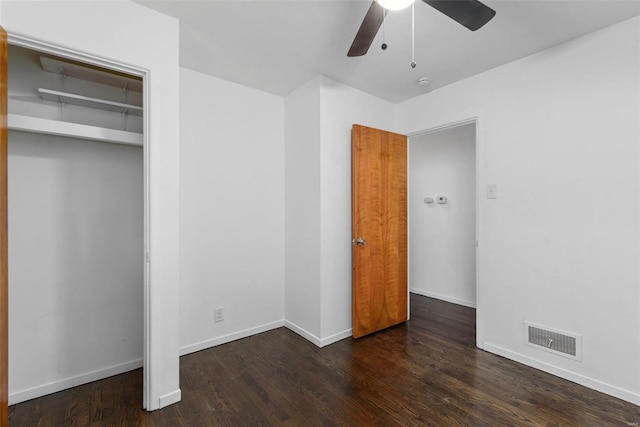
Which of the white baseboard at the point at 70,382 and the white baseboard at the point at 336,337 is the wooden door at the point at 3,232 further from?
the white baseboard at the point at 336,337

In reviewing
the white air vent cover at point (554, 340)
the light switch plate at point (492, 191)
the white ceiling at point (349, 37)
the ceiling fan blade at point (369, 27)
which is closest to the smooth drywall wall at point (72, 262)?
the white ceiling at point (349, 37)

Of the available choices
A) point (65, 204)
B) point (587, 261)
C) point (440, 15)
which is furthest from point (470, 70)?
point (65, 204)

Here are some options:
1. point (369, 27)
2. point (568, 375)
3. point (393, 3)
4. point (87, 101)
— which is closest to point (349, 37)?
point (369, 27)

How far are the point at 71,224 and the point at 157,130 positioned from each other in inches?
38.7

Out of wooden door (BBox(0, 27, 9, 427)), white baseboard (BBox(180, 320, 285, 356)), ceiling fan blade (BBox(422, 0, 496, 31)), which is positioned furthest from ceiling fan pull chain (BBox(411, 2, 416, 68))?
white baseboard (BBox(180, 320, 285, 356))

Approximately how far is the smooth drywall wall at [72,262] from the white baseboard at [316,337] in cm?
137

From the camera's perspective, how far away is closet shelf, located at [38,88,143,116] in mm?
1962

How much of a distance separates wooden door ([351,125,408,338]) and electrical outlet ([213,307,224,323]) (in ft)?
4.11

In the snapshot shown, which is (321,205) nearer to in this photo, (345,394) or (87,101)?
(345,394)

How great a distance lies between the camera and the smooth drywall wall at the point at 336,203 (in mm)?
2787

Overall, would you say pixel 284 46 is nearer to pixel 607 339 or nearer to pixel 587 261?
pixel 587 261

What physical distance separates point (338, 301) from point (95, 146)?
238 cm

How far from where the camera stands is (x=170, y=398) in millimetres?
1921

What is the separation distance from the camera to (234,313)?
2.88m
